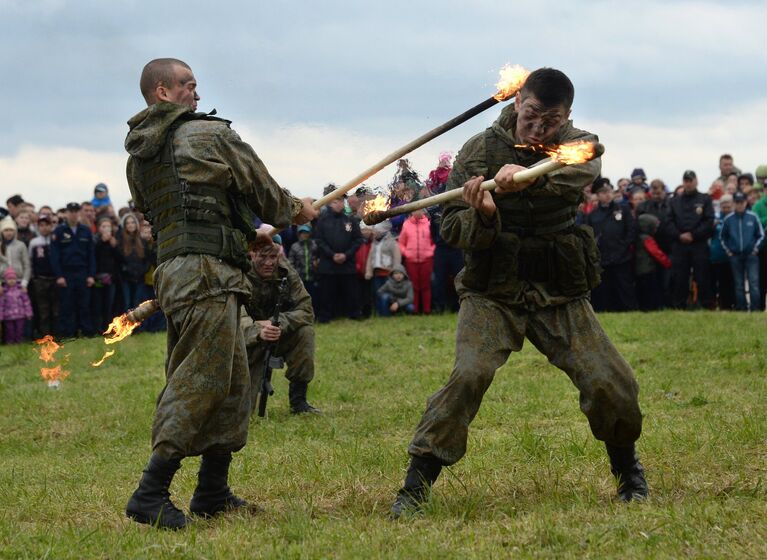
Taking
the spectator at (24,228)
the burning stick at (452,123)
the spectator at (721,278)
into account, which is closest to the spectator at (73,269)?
the spectator at (24,228)

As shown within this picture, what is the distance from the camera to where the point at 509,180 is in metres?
6.10

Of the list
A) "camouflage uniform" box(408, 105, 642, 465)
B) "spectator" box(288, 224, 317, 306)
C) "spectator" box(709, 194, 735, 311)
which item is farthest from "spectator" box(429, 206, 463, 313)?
"camouflage uniform" box(408, 105, 642, 465)

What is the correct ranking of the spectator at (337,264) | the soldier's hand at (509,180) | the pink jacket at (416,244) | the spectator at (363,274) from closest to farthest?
→ the soldier's hand at (509,180)
the spectator at (337,264)
the pink jacket at (416,244)
the spectator at (363,274)

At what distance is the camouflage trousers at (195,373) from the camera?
256 inches

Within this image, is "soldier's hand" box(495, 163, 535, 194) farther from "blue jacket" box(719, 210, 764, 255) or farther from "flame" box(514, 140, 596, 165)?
"blue jacket" box(719, 210, 764, 255)

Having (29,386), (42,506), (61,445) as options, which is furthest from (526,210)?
(29,386)

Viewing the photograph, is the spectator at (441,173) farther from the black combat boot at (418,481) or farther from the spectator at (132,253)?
the spectator at (132,253)

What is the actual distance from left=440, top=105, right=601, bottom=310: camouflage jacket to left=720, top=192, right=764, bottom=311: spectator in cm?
1291

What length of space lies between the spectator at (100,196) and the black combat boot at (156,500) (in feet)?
48.8

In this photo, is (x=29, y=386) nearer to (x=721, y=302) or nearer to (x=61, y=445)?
(x=61, y=445)

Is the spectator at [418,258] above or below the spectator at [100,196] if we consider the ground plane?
below

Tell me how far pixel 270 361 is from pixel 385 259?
28.4ft

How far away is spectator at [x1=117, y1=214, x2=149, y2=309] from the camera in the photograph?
19.5 m

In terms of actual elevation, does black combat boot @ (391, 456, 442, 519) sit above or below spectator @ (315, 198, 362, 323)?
below
